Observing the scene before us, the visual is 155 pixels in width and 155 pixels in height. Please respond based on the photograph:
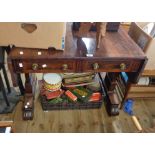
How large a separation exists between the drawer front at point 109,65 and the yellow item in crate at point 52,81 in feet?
1.29

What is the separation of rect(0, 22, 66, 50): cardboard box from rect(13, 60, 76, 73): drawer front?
0.10m

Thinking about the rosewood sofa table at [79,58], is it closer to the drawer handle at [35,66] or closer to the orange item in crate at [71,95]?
the drawer handle at [35,66]

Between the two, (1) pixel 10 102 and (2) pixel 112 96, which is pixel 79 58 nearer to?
(2) pixel 112 96

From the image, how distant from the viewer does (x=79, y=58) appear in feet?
3.76

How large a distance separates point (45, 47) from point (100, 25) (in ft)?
1.27

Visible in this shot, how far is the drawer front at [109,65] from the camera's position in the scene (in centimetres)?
120

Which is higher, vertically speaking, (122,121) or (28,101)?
(28,101)

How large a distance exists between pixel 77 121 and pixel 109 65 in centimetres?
66

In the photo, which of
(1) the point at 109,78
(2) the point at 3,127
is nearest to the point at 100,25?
(1) the point at 109,78

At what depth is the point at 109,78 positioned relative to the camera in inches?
67.7

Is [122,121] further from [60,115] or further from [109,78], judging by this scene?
[60,115]

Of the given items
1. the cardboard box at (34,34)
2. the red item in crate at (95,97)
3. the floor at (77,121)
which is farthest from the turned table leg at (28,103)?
the red item in crate at (95,97)

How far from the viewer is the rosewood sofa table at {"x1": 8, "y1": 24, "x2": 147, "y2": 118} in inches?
44.6
